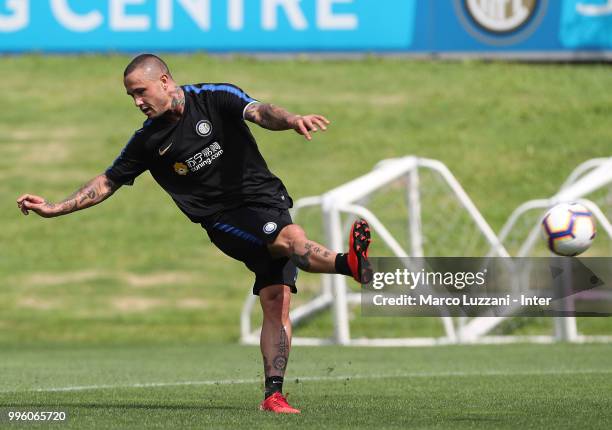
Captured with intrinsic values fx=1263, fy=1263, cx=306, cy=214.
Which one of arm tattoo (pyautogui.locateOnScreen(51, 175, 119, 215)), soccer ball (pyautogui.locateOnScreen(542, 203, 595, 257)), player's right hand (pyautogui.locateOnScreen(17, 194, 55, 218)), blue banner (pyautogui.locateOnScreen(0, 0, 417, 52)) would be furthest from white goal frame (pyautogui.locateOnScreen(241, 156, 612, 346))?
blue banner (pyautogui.locateOnScreen(0, 0, 417, 52))

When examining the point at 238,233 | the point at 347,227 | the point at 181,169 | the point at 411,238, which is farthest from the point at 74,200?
the point at 347,227

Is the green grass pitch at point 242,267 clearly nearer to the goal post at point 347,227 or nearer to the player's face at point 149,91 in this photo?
the goal post at point 347,227

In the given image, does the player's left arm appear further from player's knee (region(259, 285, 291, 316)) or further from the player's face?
player's knee (region(259, 285, 291, 316))

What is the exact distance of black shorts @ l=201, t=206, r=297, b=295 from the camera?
27.9 feet

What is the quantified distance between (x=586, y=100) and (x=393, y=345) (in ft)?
42.3

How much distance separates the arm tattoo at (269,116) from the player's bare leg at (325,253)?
2.55 ft

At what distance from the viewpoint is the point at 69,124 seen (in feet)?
95.8

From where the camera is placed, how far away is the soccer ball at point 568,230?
33.8 feet

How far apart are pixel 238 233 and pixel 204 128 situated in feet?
2.45

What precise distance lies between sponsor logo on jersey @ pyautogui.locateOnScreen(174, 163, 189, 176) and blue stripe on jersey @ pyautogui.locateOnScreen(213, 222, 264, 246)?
0.42 meters

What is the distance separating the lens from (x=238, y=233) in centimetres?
857

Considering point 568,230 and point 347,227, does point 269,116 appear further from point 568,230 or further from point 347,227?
point 347,227

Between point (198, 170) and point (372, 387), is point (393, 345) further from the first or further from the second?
point (198, 170)

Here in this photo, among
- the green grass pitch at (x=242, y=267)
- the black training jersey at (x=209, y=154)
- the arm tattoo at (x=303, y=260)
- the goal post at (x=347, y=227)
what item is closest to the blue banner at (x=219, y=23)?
the green grass pitch at (x=242, y=267)
